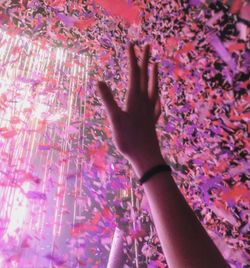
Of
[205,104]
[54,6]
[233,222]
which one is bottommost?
[233,222]

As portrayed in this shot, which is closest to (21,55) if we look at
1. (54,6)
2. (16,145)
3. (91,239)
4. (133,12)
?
(54,6)

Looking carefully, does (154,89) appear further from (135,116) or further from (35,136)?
(35,136)

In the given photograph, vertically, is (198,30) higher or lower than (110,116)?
higher

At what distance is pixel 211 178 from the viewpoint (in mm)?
2246

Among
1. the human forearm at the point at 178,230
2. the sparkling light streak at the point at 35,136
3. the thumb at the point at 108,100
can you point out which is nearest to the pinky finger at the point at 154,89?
the thumb at the point at 108,100

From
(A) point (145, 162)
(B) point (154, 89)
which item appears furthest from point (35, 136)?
(A) point (145, 162)

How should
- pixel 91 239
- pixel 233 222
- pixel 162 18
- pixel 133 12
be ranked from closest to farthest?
pixel 233 222
pixel 162 18
pixel 133 12
pixel 91 239

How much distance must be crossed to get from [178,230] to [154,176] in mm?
109

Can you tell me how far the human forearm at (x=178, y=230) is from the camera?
1.51ft

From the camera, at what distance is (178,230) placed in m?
0.48

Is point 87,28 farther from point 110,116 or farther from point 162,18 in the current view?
point 110,116

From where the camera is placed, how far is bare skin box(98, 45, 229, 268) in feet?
1.53

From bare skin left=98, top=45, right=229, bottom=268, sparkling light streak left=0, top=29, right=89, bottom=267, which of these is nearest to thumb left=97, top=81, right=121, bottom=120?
bare skin left=98, top=45, right=229, bottom=268

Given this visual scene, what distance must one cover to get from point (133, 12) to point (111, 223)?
2136mm
